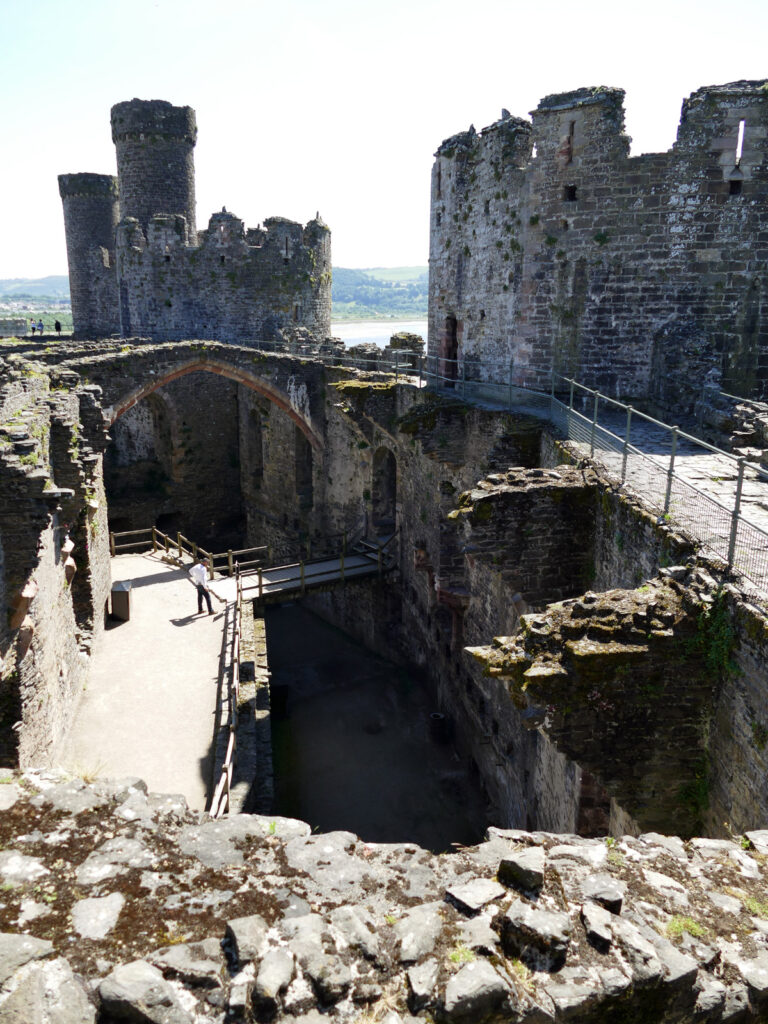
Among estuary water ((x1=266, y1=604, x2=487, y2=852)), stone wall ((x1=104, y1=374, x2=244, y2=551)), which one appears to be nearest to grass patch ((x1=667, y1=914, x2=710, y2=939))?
estuary water ((x1=266, y1=604, x2=487, y2=852))

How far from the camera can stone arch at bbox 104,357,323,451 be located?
53.5ft

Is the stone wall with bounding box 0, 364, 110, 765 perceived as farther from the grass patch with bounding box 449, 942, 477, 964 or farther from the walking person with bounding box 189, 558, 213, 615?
the grass patch with bounding box 449, 942, 477, 964

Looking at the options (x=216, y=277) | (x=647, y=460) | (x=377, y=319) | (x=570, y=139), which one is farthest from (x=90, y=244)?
(x=377, y=319)

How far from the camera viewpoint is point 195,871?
125 inches

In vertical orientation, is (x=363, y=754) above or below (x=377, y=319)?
below

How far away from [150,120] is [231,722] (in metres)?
19.2

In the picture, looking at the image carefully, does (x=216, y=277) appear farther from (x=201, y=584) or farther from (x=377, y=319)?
(x=377, y=319)

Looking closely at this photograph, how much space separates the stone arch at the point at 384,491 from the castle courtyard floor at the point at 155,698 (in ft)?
12.9

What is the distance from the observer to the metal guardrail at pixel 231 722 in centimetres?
803

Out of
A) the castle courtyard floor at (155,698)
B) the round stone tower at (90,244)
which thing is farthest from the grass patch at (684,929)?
the round stone tower at (90,244)

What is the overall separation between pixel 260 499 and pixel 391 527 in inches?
199

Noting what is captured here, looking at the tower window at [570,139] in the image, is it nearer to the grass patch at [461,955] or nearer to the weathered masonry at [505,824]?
the weathered masonry at [505,824]

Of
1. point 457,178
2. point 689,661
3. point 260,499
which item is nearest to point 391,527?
point 260,499

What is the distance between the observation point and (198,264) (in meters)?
19.8
